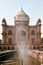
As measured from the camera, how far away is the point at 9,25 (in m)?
45.1

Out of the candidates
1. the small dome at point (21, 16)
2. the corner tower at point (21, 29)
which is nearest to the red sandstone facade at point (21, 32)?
the corner tower at point (21, 29)

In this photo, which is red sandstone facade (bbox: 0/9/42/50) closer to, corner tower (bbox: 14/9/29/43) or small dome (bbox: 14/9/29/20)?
corner tower (bbox: 14/9/29/43)

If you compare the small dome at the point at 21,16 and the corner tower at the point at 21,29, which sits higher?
the small dome at the point at 21,16

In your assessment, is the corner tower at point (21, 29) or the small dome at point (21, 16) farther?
the small dome at point (21, 16)

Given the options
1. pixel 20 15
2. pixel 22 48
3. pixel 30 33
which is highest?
pixel 20 15

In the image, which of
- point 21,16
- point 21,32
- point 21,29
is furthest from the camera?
point 21,16

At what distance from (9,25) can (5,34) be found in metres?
2.01

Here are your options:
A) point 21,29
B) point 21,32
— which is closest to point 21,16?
point 21,29

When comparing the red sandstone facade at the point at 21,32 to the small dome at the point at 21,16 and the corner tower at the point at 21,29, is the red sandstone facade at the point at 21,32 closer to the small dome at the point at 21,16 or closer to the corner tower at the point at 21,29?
the corner tower at the point at 21,29

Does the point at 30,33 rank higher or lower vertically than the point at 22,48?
higher

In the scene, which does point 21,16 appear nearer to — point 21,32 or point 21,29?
point 21,29

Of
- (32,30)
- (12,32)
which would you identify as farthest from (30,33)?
(12,32)

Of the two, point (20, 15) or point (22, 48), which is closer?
point (22, 48)

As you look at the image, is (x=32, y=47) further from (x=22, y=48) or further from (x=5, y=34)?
(x=5, y=34)
